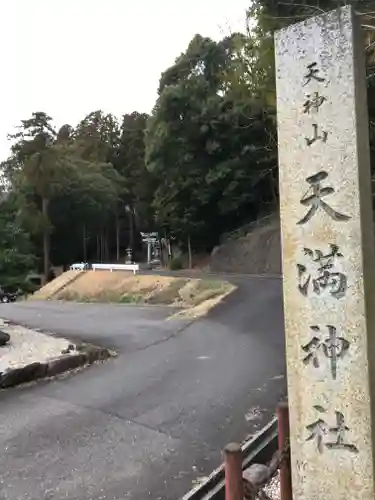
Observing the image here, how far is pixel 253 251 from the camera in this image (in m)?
24.8

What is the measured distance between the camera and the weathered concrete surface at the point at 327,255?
2705 mm

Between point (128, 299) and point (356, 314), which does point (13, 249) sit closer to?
point (128, 299)

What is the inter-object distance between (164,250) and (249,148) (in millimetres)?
13110

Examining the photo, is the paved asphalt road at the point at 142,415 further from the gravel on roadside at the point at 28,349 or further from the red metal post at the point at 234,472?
the red metal post at the point at 234,472

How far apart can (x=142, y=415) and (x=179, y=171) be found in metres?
23.9

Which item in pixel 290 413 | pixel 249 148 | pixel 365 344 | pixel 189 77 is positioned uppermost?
pixel 189 77

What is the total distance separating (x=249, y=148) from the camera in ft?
85.5

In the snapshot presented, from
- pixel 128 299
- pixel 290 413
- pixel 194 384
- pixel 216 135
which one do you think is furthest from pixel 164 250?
pixel 290 413

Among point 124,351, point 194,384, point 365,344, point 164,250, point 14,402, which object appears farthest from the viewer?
point 164,250

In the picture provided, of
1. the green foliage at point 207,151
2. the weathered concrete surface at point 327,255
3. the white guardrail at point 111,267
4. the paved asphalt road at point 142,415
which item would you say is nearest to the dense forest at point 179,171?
the green foliage at point 207,151

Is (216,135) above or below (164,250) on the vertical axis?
above

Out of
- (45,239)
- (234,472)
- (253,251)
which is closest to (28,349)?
(234,472)

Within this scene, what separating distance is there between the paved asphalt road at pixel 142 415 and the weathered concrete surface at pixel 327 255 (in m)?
A: 1.72

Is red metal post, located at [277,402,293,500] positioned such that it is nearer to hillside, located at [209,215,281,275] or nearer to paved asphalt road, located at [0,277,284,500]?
paved asphalt road, located at [0,277,284,500]
